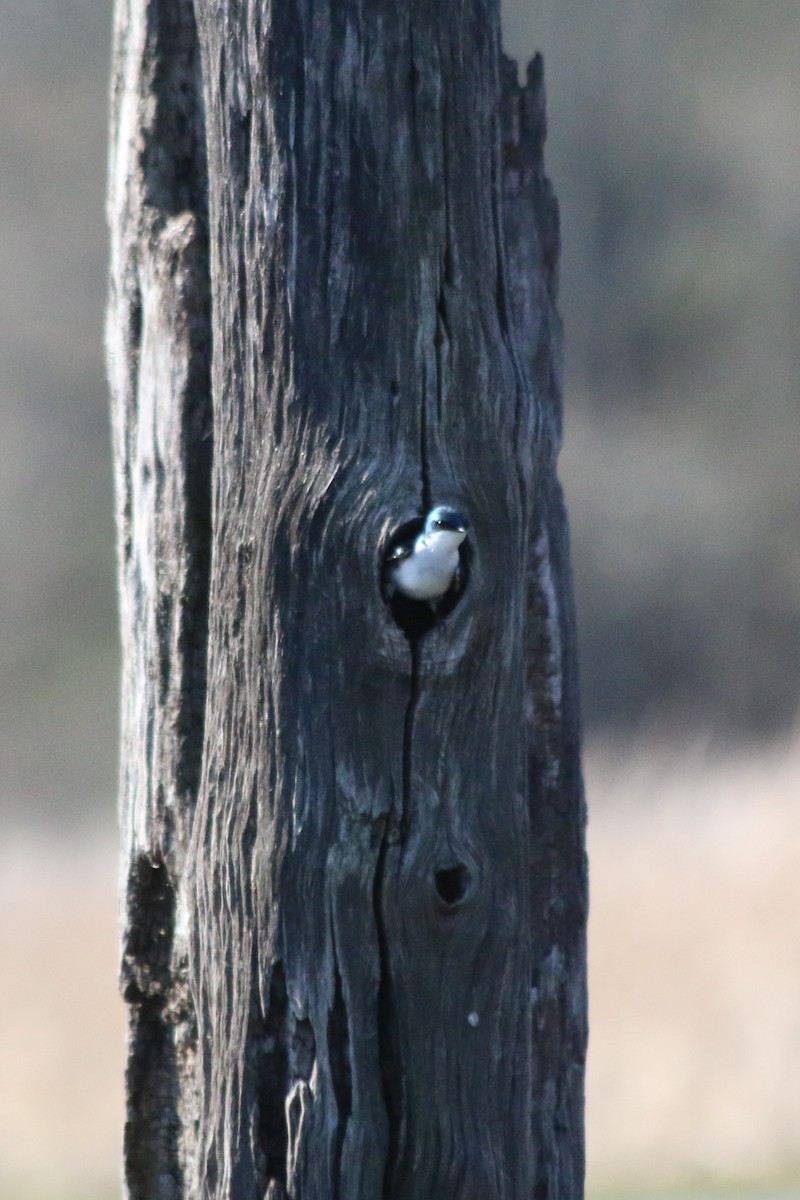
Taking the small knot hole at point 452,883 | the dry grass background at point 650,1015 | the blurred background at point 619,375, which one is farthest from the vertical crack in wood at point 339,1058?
the blurred background at point 619,375

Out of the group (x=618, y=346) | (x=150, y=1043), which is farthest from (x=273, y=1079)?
(x=618, y=346)

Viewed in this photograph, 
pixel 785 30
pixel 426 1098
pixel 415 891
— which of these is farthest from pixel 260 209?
pixel 785 30

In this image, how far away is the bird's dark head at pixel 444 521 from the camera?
1.64m

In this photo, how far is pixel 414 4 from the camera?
1718 mm

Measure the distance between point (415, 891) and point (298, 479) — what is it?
0.45 metres

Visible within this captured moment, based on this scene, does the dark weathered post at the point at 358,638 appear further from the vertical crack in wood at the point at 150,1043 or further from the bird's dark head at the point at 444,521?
the vertical crack in wood at the point at 150,1043

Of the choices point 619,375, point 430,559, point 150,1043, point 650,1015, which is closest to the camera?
point 430,559

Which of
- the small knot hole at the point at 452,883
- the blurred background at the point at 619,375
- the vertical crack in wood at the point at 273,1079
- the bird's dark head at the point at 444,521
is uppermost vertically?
the blurred background at the point at 619,375

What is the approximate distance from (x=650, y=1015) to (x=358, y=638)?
643 cm

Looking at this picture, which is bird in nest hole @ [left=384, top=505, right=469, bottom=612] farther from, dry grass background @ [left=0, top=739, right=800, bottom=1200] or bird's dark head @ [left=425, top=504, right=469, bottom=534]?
dry grass background @ [left=0, top=739, right=800, bottom=1200]

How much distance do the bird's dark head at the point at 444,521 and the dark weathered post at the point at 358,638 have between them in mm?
19

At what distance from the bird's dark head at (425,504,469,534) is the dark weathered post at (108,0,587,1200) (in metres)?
0.02

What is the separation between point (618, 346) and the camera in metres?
22.7

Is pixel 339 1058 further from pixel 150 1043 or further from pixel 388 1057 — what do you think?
pixel 150 1043
